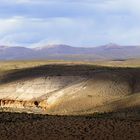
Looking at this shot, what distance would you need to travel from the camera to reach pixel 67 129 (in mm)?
19172

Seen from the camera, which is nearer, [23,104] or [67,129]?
[67,129]

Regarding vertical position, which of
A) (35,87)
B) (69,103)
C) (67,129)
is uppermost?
(35,87)

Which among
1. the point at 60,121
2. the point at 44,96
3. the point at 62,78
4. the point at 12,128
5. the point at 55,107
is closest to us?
the point at 12,128

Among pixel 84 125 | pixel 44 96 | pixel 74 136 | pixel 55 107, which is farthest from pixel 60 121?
pixel 44 96

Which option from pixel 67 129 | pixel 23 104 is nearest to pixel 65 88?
pixel 23 104

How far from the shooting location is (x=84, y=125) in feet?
65.7

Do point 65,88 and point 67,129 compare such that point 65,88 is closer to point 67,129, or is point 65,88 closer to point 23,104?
point 23,104

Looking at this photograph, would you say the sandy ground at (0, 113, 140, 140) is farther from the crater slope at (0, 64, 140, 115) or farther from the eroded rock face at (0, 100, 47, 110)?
the eroded rock face at (0, 100, 47, 110)

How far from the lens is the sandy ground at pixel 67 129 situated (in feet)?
58.9

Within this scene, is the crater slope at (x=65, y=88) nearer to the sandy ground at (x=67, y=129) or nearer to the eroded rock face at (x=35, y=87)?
the eroded rock face at (x=35, y=87)

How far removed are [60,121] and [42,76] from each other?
36.5m

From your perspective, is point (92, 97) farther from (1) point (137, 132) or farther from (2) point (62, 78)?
(1) point (137, 132)

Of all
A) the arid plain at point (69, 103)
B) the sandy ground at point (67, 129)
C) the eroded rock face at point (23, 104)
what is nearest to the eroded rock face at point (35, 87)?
the arid plain at point (69, 103)

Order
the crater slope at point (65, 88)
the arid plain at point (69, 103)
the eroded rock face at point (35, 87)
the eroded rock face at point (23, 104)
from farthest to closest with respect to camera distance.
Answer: the eroded rock face at point (35, 87) < the eroded rock face at point (23, 104) < the crater slope at point (65, 88) < the arid plain at point (69, 103)
